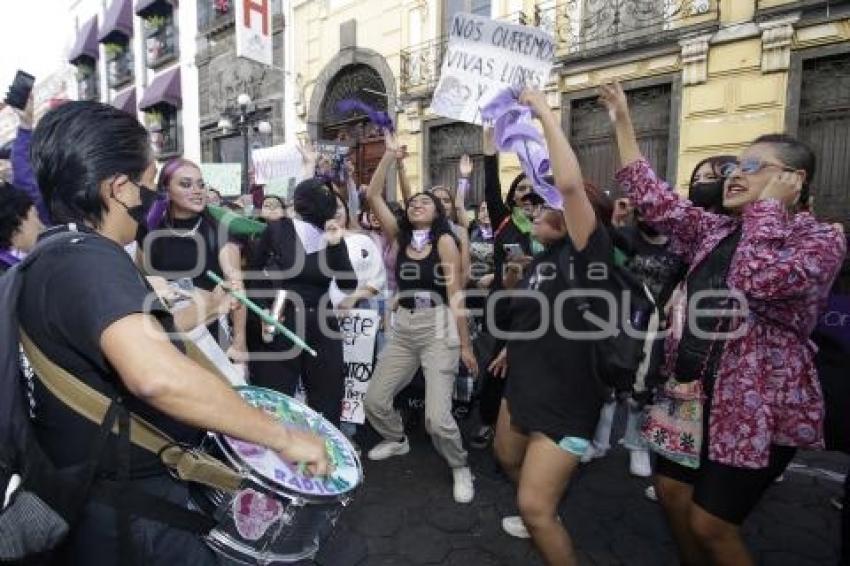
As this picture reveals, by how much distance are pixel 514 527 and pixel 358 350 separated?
6.14 feet

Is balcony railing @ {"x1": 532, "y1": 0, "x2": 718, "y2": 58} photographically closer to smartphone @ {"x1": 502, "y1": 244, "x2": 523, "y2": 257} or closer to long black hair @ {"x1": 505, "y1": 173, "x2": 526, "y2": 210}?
long black hair @ {"x1": 505, "y1": 173, "x2": 526, "y2": 210}

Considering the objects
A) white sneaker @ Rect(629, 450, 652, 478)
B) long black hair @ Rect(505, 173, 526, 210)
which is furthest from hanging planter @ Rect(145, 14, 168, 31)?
white sneaker @ Rect(629, 450, 652, 478)

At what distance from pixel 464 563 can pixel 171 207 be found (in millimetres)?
2634

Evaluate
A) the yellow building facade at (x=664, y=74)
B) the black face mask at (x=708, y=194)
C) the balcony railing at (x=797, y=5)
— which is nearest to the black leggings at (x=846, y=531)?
the black face mask at (x=708, y=194)

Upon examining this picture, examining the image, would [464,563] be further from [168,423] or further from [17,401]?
[17,401]

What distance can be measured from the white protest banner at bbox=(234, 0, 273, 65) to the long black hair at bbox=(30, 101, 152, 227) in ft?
42.0

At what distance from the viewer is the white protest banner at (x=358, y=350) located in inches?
176

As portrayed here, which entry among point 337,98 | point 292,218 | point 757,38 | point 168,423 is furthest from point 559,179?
point 337,98

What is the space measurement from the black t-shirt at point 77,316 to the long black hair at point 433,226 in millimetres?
2732

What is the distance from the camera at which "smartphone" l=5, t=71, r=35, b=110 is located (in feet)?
11.6

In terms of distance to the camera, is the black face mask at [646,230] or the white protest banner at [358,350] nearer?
the black face mask at [646,230]

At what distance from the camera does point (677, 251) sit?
8.66 ft

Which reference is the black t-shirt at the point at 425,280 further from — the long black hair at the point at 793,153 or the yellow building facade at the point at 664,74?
the yellow building facade at the point at 664,74

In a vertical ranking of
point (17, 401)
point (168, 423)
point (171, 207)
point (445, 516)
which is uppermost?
point (171, 207)
